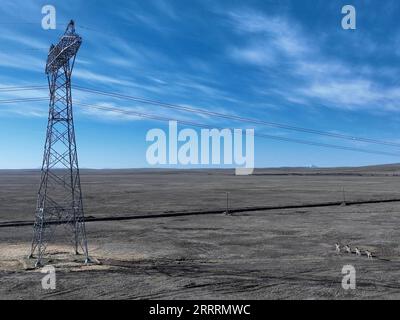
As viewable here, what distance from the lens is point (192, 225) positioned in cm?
3462

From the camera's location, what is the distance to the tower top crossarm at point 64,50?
19688mm

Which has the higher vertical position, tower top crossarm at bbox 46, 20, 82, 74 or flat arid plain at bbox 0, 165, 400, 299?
tower top crossarm at bbox 46, 20, 82, 74

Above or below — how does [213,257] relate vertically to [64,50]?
below

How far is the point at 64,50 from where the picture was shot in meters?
19.9

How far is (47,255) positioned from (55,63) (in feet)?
30.9

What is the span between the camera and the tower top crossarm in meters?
19.7

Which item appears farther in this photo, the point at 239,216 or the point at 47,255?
the point at 239,216

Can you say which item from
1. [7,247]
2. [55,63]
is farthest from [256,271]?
[7,247]

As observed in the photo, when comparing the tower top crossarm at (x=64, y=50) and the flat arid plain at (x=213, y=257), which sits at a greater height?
the tower top crossarm at (x=64, y=50)

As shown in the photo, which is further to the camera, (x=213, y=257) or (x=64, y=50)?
(x=213, y=257)
